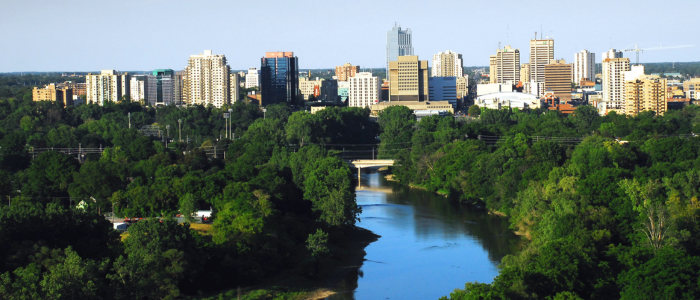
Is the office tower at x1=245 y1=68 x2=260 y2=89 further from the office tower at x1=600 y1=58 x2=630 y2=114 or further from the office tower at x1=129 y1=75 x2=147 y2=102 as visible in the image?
the office tower at x1=600 y1=58 x2=630 y2=114

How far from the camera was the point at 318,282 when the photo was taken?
14.9m

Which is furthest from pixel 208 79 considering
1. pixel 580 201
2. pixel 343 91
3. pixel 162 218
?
pixel 580 201

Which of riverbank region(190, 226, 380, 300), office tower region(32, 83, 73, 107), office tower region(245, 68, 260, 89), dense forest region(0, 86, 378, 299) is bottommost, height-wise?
riverbank region(190, 226, 380, 300)

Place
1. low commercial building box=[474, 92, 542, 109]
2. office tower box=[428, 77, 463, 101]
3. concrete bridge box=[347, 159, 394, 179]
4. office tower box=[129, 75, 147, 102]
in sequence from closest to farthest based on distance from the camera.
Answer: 1. concrete bridge box=[347, 159, 394, 179]
2. low commercial building box=[474, 92, 542, 109]
3. office tower box=[428, 77, 463, 101]
4. office tower box=[129, 75, 147, 102]

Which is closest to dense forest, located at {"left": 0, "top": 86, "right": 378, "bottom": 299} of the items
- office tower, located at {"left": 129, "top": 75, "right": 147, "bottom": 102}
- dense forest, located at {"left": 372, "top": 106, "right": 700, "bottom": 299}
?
dense forest, located at {"left": 372, "top": 106, "right": 700, "bottom": 299}

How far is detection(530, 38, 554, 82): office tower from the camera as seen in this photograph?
8312cm

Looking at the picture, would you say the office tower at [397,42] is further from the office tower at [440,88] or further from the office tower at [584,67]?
the office tower at [440,88]

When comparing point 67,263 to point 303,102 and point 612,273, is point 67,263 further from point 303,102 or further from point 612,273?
point 303,102

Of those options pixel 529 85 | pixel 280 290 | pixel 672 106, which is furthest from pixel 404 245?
pixel 529 85

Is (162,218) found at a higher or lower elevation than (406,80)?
lower

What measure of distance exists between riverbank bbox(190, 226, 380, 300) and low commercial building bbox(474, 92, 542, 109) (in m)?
41.2

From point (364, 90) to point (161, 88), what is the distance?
15743 millimetres

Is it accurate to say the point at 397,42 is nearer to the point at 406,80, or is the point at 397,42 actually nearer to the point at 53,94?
the point at 406,80

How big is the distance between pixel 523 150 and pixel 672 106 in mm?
29860
